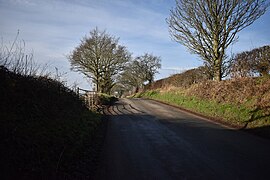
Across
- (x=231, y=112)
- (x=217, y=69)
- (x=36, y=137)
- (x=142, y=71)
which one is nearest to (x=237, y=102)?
(x=231, y=112)

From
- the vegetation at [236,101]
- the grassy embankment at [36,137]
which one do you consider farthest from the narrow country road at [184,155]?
the vegetation at [236,101]

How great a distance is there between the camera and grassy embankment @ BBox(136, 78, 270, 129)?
36.3ft

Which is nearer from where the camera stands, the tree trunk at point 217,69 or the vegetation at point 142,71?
the tree trunk at point 217,69

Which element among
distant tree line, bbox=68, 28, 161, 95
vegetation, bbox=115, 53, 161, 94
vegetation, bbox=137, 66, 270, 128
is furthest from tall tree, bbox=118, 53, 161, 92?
vegetation, bbox=137, 66, 270, 128

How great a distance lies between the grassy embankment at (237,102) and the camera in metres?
11.1

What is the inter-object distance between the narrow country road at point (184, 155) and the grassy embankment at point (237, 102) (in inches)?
78.4

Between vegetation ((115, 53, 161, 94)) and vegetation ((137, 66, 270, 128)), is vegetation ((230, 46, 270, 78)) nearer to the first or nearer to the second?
vegetation ((137, 66, 270, 128))

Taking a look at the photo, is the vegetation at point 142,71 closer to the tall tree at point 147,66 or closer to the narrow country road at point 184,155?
the tall tree at point 147,66

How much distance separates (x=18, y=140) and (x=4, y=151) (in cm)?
46

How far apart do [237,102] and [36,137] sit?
39.9 ft

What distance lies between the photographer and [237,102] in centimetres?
1366

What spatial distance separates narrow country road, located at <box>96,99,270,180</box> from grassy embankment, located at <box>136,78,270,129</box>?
1991 mm

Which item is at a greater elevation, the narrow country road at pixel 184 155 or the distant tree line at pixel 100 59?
the distant tree line at pixel 100 59

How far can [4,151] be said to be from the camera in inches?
167
